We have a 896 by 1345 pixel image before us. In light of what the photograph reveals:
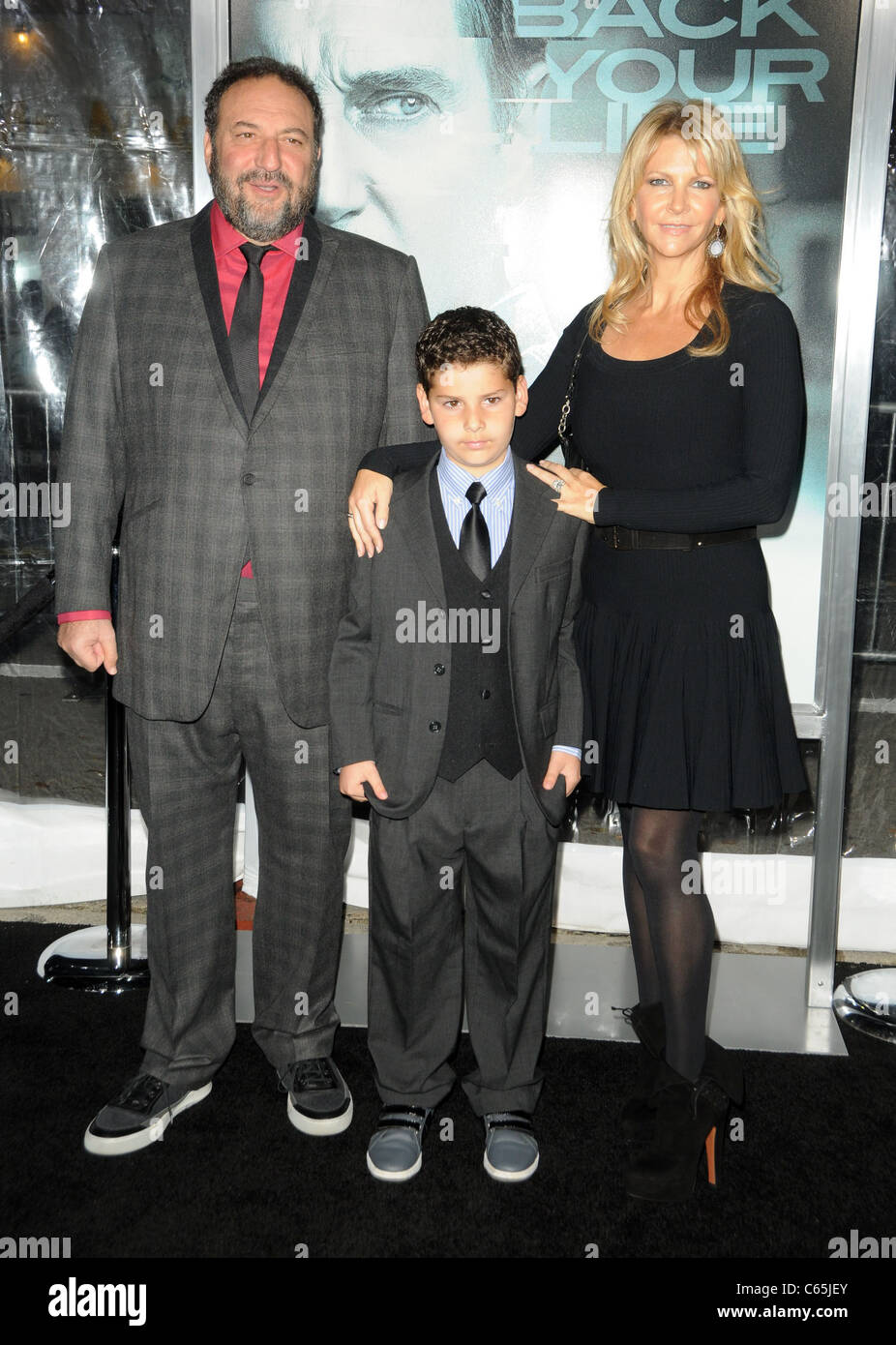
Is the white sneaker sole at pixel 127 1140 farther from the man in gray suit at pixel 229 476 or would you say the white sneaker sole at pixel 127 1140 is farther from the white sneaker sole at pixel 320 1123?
the white sneaker sole at pixel 320 1123

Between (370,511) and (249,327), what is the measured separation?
444 mm

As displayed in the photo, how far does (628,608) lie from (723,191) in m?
0.74

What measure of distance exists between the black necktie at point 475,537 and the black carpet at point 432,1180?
1.17m

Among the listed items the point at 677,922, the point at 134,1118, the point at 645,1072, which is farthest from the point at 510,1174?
the point at 134,1118

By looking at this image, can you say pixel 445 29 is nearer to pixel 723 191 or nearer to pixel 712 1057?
pixel 723 191

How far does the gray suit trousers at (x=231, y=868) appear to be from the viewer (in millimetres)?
2246

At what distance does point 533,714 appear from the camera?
82.6 inches

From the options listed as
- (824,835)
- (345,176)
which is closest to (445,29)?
(345,176)

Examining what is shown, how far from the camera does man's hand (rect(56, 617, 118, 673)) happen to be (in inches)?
87.9

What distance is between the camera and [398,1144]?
221cm

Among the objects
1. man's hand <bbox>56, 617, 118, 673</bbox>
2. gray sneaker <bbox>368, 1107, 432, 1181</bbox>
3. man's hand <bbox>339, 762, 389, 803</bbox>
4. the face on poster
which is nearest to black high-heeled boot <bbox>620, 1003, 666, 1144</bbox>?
gray sneaker <bbox>368, 1107, 432, 1181</bbox>

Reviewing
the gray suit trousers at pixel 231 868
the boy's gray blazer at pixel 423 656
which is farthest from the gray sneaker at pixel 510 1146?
the boy's gray blazer at pixel 423 656

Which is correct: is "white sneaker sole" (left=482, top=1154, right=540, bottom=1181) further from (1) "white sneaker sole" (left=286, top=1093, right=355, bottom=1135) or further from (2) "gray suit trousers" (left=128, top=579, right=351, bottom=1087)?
(2) "gray suit trousers" (left=128, top=579, right=351, bottom=1087)

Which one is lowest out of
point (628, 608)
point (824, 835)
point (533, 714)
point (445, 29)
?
point (824, 835)
